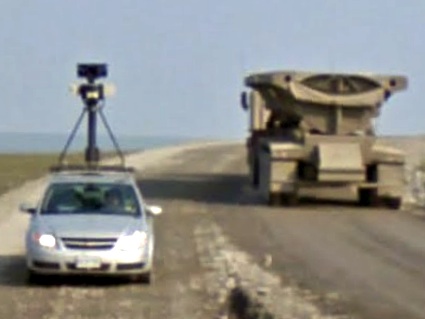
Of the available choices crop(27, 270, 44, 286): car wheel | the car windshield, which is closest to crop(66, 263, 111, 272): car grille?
crop(27, 270, 44, 286): car wheel

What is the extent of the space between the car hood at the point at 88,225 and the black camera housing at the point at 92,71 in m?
8.91

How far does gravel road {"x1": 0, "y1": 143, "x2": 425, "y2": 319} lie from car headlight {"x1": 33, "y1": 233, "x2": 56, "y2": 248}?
0.64 meters

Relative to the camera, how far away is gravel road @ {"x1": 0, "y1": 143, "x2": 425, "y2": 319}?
19.9m

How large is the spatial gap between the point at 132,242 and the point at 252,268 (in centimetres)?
312

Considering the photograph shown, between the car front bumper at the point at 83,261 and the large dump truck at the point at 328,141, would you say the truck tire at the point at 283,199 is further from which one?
the car front bumper at the point at 83,261

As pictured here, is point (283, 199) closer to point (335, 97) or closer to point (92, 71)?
point (335, 97)

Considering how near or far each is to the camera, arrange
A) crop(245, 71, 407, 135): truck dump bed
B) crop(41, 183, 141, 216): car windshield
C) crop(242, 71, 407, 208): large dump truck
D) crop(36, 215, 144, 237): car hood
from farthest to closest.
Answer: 1. crop(245, 71, 407, 135): truck dump bed
2. crop(242, 71, 407, 208): large dump truck
3. crop(41, 183, 141, 216): car windshield
4. crop(36, 215, 144, 237): car hood

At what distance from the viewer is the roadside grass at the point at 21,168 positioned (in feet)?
173

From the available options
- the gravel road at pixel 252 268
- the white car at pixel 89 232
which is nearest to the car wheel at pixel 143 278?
the white car at pixel 89 232

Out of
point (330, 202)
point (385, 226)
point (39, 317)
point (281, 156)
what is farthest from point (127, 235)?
point (330, 202)

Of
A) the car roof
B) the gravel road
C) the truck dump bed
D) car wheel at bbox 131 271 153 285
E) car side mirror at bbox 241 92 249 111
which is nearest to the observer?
the gravel road

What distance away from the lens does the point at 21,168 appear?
6481 cm

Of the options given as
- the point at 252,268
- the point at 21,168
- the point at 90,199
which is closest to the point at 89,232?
the point at 90,199

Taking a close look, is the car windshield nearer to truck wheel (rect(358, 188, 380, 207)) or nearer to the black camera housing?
the black camera housing
